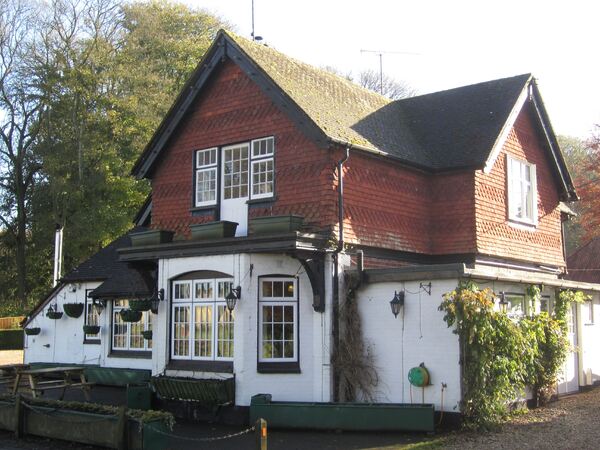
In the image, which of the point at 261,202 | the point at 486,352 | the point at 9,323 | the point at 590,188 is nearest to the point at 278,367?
the point at 261,202

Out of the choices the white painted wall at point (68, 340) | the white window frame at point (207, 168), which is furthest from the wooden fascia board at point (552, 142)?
the white painted wall at point (68, 340)

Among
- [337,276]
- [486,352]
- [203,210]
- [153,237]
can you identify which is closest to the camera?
[486,352]

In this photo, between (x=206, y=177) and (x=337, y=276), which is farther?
(x=206, y=177)

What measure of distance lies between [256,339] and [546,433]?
226 inches

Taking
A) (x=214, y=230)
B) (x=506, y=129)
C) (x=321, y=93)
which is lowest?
(x=214, y=230)

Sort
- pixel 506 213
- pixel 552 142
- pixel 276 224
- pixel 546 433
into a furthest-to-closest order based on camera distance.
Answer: pixel 552 142 → pixel 506 213 → pixel 276 224 → pixel 546 433

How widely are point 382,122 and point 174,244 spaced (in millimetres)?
6363

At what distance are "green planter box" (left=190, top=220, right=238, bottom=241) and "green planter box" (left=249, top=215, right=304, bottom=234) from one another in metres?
0.85

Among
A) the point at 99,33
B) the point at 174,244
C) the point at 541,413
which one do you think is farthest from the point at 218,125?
the point at 99,33

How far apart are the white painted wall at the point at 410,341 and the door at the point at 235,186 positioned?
340cm

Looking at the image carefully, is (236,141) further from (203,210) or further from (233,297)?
(233,297)

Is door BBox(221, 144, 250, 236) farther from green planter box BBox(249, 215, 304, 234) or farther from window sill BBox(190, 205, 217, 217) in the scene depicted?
green planter box BBox(249, 215, 304, 234)

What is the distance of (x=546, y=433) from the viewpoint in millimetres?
12875

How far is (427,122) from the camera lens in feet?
66.3
